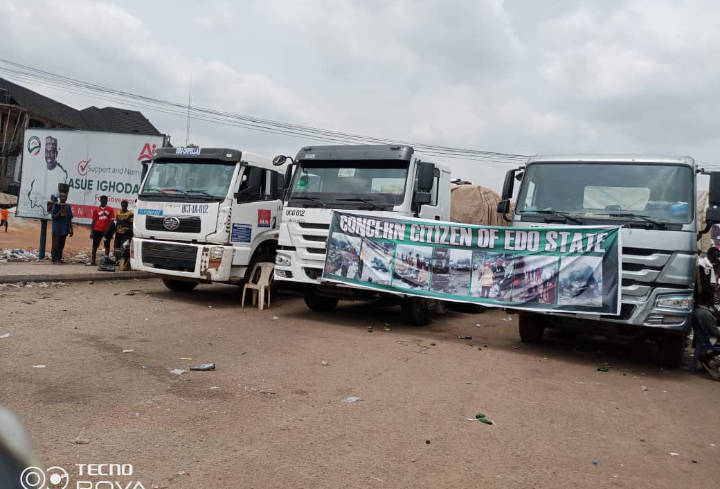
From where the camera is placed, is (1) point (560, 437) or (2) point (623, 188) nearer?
(1) point (560, 437)

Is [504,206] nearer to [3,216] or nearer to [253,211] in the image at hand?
[253,211]

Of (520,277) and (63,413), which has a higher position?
(520,277)

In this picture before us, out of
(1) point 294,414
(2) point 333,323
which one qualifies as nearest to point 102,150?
(2) point 333,323

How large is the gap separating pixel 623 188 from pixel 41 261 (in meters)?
12.9

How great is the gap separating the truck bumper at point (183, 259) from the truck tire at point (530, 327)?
4.87 meters

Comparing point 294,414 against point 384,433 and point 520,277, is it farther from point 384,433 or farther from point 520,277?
point 520,277

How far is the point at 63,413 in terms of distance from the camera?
165 inches

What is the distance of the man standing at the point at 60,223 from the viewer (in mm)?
13141

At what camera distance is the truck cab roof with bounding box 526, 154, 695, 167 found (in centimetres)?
730

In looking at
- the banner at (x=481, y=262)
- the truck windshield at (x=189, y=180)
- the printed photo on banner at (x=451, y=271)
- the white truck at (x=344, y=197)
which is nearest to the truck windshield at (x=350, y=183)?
the white truck at (x=344, y=197)

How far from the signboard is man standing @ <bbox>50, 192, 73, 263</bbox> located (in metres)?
0.73

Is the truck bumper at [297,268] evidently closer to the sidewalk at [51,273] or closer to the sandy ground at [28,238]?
the sidewalk at [51,273]

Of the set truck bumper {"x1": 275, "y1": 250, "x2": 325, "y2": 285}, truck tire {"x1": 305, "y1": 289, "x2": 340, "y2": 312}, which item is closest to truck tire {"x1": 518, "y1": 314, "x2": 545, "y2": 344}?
truck bumper {"x1": 275, "y1": 250, "x2": 325, "y2": 285}

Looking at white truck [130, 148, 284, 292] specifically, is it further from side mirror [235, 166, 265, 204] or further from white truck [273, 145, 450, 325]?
white truck [273, 145, 450, 325]
